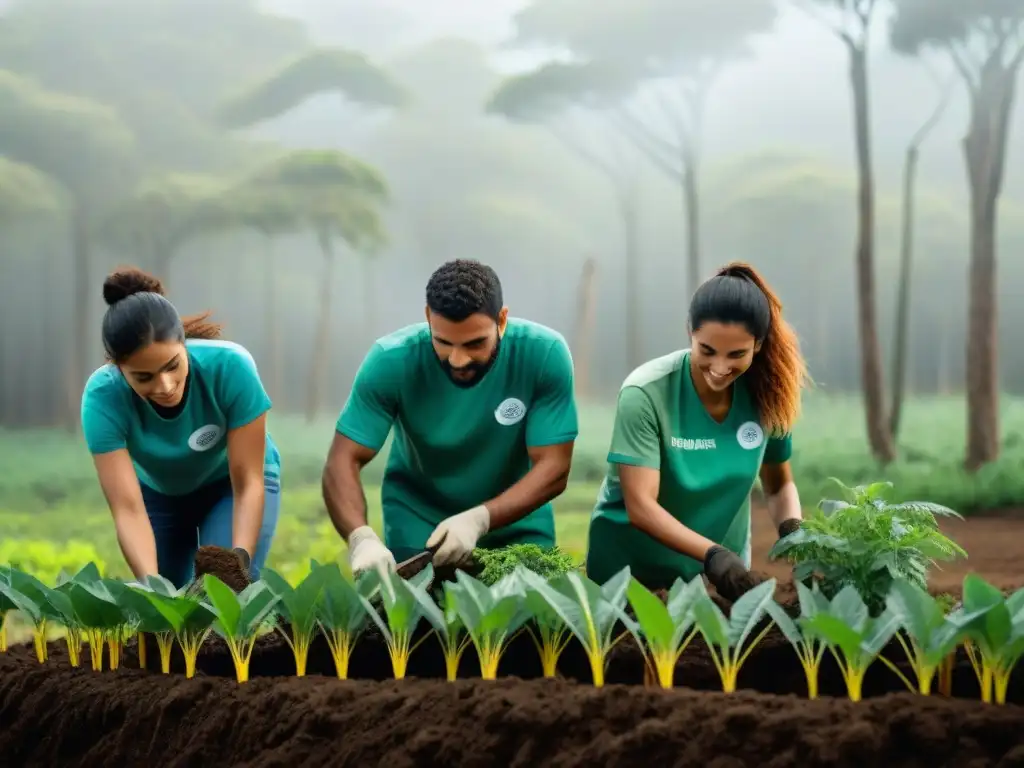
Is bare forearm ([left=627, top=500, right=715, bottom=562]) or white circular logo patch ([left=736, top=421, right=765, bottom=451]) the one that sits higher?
white circular logo patch ([left=736, top=421, right=765, bottom=451])

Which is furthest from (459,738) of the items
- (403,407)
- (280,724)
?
(403,407)

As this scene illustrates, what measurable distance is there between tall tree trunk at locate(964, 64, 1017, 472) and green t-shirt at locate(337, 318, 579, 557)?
397 centimetres

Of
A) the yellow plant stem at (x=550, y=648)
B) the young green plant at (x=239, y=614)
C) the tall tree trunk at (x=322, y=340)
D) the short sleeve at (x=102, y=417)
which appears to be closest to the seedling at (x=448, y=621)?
the yellow plant stem at (x=550, y=648)

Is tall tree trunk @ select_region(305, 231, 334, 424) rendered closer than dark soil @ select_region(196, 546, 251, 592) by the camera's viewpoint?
No

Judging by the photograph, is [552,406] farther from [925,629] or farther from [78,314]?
[78,314]

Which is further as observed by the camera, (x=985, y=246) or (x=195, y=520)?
(x=985, y=246)

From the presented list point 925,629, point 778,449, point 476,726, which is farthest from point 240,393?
point 925,629

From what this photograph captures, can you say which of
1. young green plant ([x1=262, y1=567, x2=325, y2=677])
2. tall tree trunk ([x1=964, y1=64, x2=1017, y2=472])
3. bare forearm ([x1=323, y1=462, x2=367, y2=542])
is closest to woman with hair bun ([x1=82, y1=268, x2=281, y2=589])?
bare forearm ([x1=323, y1=462, x2=367, y2=542])

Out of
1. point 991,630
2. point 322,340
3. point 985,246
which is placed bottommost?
point 991,630

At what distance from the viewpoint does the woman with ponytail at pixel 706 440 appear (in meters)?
1.74

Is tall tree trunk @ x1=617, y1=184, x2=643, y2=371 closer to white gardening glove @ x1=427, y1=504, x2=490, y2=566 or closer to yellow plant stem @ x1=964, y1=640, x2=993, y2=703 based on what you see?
white gardening glove @ x1=427, y1=504, x2=490, y2=566

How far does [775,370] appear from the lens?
1.88 meters

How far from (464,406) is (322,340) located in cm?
422

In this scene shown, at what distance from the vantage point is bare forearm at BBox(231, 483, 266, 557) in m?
2.01
